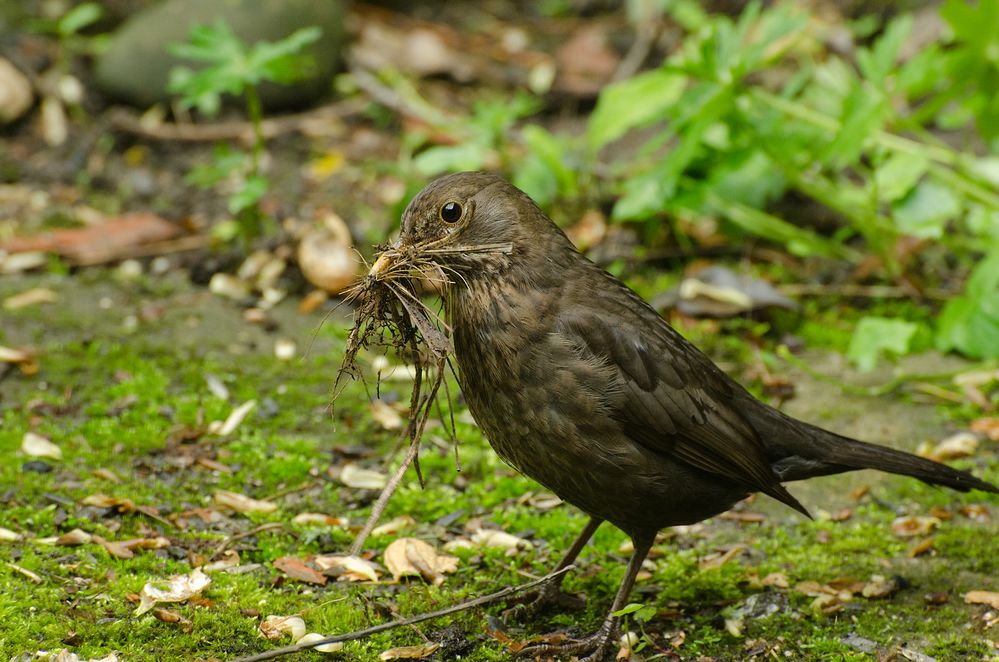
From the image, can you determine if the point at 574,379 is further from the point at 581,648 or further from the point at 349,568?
the point at 349,568

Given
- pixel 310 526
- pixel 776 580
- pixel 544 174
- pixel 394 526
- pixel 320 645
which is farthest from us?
pixel 544 174

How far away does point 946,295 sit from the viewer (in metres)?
6.66

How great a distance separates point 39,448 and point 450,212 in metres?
2.16

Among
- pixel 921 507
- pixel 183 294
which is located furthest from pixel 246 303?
pixel 921 507

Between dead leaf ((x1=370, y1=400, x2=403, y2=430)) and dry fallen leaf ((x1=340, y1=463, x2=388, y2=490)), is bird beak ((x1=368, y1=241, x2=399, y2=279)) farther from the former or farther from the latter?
dead leaf ((x1=370, y1=400, x2=403, y2=430))

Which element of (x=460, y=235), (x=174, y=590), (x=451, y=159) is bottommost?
(x=174, y=590)

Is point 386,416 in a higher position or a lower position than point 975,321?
lower

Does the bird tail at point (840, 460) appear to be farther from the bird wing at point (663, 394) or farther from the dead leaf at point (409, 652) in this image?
the dead leaf at point (409, 652)

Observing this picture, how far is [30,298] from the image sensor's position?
20.9 feet

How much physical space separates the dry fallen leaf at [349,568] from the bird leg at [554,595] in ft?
1.72

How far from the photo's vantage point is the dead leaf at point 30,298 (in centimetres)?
629

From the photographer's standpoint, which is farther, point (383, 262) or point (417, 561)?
point (417, 561)

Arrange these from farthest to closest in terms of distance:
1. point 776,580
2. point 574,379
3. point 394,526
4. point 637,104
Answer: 1. point 637,104
2. point 394,526
3. point 776,580
4. point 574,379

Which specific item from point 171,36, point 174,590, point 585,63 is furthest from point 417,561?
point 585,63
